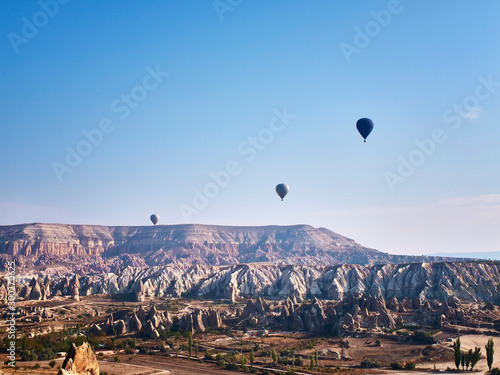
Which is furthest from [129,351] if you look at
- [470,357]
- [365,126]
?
[365,126]

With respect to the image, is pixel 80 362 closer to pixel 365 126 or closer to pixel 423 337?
pixel 423 337

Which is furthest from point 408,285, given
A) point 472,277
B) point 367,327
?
point 367,327

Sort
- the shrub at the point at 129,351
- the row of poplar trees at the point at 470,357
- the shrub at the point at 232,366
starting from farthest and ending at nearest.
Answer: the shrub at the point at 129,351
the shrub at the point at 232,366
the row of poplar trees at the point at 470,357

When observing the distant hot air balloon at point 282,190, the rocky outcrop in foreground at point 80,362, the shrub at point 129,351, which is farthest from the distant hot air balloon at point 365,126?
the rocky outcrop in foreground at point 80,362

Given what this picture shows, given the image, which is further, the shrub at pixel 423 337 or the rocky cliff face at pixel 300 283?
the rocky cliff face at pixel 300 283

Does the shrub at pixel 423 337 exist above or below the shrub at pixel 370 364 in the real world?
above

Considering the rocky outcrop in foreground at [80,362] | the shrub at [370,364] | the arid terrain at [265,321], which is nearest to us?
the rocky outcrop in foreground at [80,362]

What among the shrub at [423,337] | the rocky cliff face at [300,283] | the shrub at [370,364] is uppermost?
the rocky cliff face at [300,283]

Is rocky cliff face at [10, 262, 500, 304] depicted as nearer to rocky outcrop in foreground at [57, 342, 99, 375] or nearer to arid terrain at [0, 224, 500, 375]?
arid terrain at [0, 224, 500, 375]

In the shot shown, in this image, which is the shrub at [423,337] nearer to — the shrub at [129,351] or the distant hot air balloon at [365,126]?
the distant hot air balloon at [365,126]
